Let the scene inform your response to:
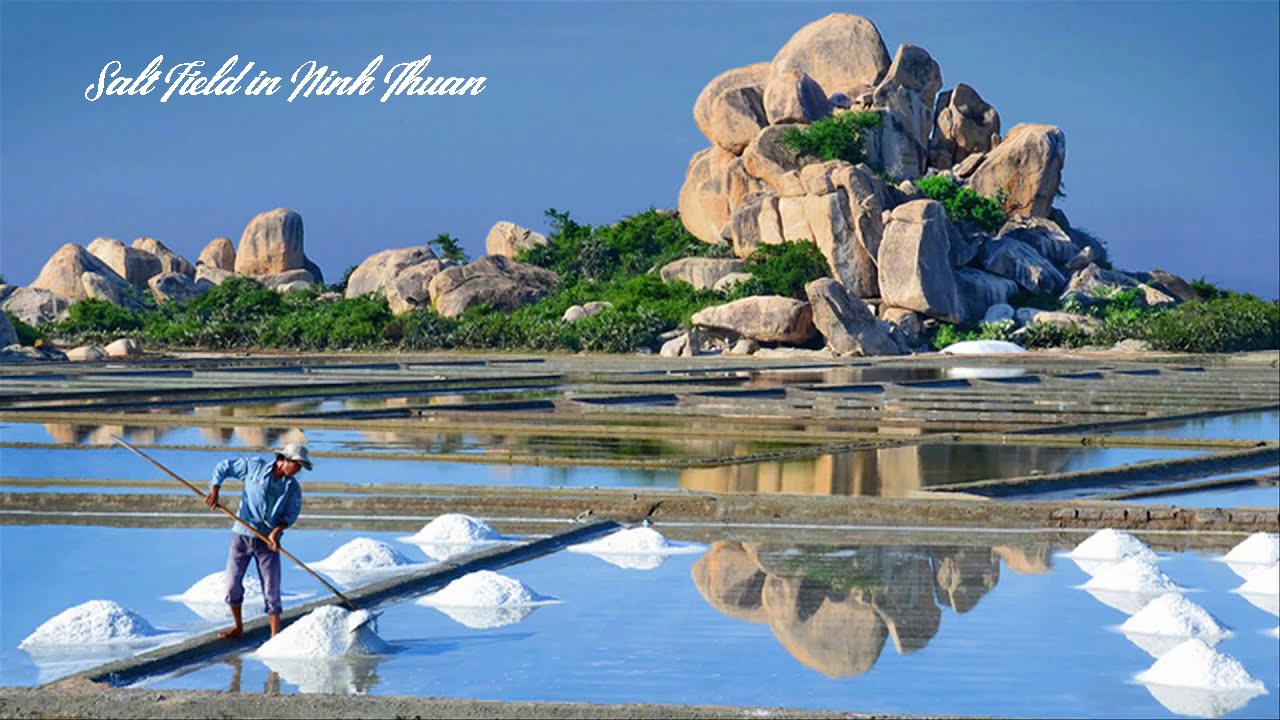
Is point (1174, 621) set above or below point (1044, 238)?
below

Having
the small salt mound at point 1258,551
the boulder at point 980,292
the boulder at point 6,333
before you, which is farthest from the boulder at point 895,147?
the small salt mound at point 1258,551

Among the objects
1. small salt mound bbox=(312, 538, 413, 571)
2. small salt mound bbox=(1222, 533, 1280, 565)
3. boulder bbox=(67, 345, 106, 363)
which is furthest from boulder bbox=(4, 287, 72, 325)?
small salt mound bbox=(1222, 533, 1280, 565)

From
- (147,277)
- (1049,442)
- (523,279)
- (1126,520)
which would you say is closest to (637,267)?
(523,279)

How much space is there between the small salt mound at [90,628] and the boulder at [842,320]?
32916 millimetres

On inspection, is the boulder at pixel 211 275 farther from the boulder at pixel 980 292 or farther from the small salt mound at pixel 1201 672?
the small salt mound at pixel 1201 672

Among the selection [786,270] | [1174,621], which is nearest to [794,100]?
[786,270]

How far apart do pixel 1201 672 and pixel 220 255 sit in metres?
69.3

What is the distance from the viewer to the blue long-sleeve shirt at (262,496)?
699 centimetres

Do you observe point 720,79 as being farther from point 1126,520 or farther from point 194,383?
point 1126,520

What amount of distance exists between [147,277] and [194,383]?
143 ft

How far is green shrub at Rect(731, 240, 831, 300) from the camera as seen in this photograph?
4278 cm

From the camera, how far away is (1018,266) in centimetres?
4522

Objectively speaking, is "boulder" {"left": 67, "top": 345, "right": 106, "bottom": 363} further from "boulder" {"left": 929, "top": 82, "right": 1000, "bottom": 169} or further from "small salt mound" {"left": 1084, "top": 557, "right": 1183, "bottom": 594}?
"small salt mound" {"left": 1084, "top": 557, "right": 1183, "bottom": 594}

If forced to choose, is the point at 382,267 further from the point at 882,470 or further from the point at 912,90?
the point at 882,470
